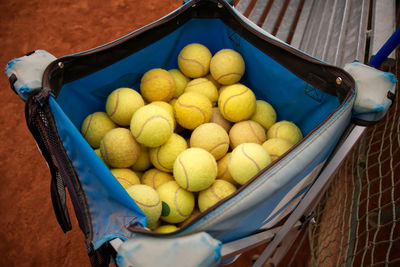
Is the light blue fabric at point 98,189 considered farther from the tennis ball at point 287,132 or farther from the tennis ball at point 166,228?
the tennis ball at point 287,132

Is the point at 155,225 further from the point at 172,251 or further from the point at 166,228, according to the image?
the point at 172,251

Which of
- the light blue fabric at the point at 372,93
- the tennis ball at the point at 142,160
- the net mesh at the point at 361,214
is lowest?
the net mesh at the point at 361,214

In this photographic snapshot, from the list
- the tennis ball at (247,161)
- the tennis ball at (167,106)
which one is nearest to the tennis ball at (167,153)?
the tennis ball at (167,106)

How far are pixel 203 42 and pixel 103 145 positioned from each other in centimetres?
66

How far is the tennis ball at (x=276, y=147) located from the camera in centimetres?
98

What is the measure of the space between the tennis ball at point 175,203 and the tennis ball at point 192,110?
27 centimetres

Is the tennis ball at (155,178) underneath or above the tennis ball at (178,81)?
underneath

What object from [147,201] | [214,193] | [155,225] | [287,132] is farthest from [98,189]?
[287,132]

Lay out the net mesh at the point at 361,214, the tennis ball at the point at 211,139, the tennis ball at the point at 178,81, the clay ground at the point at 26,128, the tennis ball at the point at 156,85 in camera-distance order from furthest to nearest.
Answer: the clay ground at the point at 26,128 → the net mesh at the point at 361,214 → the tennis ball at the point at 178,81 → the tennis ball at the point at 156,85 → the tennis ball at the point at 211,139

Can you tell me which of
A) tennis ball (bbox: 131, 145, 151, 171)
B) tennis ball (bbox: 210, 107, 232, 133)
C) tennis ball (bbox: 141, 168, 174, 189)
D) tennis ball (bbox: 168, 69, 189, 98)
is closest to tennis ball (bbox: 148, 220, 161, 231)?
tennis ball (bbox: 141, 168, 174, 189)

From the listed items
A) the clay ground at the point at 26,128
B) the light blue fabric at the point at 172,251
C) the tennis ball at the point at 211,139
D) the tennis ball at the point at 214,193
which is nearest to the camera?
the light blue fabric at the point at 172,251

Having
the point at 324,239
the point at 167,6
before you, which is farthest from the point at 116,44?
the point at 167,6

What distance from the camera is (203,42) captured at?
4.32ft

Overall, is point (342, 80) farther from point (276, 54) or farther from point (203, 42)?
point (203, 42)
